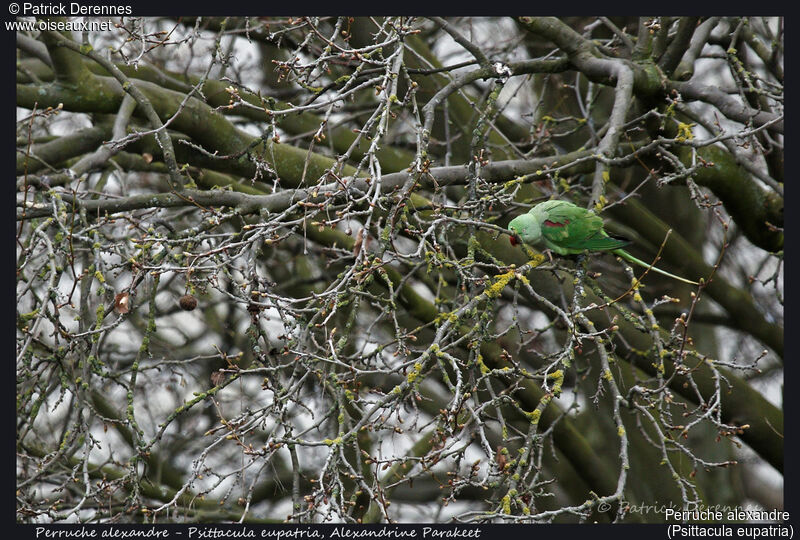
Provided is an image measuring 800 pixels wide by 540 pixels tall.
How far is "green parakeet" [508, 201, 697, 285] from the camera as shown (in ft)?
14.0

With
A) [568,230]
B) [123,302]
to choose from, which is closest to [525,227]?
[568,230]

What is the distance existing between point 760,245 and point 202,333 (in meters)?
5.47

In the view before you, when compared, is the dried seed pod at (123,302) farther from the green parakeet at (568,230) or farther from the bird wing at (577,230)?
the bird wing at (577,230)

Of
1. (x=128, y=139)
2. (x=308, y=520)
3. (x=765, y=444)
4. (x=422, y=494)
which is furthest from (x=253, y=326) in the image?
(x=422, y=494)

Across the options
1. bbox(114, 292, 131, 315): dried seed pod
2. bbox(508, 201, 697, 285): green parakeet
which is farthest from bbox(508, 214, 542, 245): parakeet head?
bbox(114, 292, 131, 315): dried seed pod

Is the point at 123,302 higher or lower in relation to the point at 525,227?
lower

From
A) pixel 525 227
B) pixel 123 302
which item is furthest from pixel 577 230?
pixel 123 302

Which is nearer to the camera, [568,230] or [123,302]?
[123,302]

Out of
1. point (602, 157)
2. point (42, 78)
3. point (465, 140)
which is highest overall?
point (42, 78)

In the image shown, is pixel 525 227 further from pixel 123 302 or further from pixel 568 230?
pixel 123 302

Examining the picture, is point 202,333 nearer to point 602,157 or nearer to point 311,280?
point 311,280

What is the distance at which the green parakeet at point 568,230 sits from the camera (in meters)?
4.26

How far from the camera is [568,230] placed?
4.28m

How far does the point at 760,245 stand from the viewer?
20.6 ft
